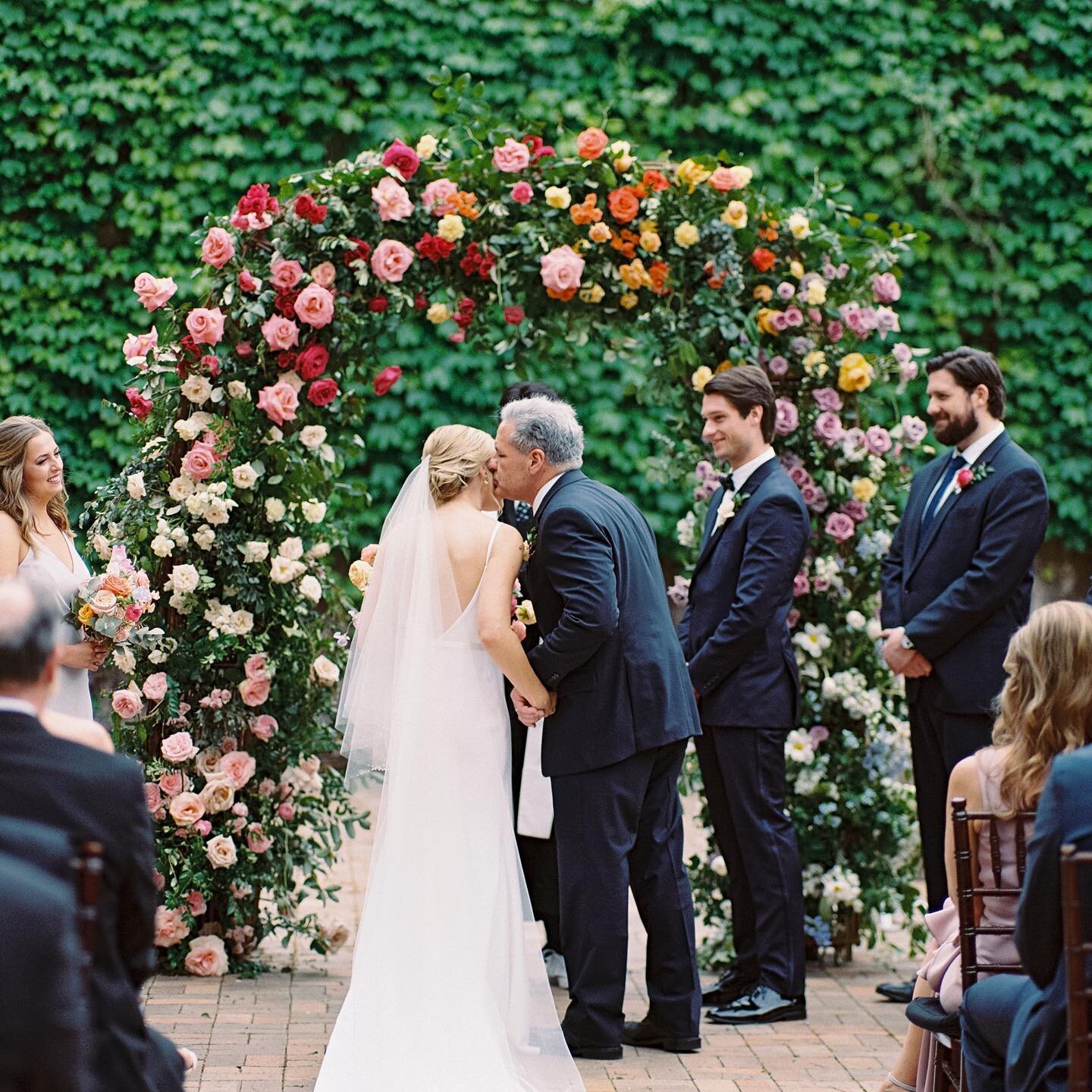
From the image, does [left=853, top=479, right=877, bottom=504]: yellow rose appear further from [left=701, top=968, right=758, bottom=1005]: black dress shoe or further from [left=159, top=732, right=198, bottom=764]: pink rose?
[left=159, top=732, right=198, bottom=764]: pink rose

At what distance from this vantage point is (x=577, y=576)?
4379mm

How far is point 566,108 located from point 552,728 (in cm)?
486

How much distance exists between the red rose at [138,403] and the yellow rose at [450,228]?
1186 millimetres

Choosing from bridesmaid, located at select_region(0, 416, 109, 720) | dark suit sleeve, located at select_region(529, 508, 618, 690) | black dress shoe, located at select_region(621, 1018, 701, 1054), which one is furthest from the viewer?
bridesmaid, located at select_region(0, 416, 109, 720)

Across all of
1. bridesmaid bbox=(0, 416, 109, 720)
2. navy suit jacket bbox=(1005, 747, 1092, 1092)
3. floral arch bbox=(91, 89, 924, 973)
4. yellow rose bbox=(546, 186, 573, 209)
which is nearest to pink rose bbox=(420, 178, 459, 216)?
floral arch bbox=(91, 89, 924, 973)

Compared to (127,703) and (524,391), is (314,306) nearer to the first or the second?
(524,391)

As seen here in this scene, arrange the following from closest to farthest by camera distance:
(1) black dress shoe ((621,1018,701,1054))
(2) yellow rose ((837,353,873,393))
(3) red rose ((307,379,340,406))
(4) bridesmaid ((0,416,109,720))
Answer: (1) black dress shoe ((621,1018,701,1054))
(4) bridesmaid ((0,416,109,720))
(3) red rose ((307,379,340,406))
(2) yellow rose ((837,353,873,393))

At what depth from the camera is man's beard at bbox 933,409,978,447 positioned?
5168 mm

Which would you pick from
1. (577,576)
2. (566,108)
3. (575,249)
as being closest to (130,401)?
(575,249)

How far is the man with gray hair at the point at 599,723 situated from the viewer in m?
4.46

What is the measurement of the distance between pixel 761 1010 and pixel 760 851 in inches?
19.5

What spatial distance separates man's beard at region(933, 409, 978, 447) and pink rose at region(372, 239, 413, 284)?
74.6 inches

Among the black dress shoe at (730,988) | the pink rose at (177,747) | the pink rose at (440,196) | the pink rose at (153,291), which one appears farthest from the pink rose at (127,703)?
the black dress shoe at (730,988)

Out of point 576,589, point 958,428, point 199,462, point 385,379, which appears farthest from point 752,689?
point 199,462
